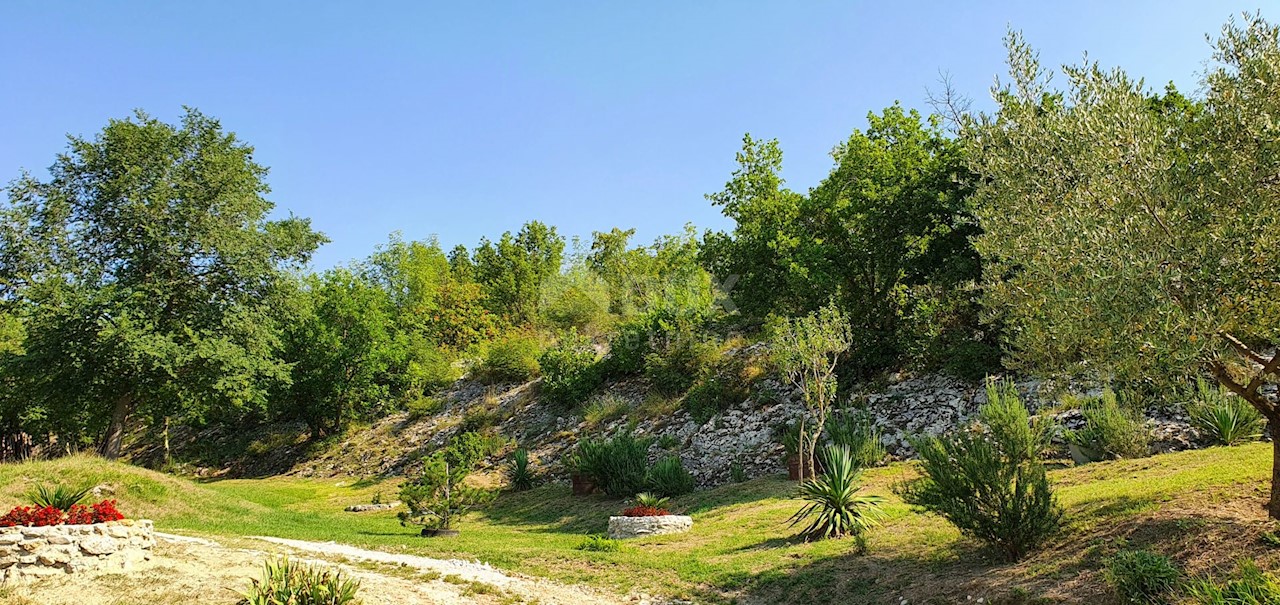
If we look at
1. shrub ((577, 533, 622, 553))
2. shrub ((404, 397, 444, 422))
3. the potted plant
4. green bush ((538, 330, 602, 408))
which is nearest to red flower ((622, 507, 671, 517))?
shrub ((577, 533, 622, 553))

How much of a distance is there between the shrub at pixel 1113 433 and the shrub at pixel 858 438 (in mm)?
4150

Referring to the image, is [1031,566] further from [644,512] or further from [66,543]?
[66,543]

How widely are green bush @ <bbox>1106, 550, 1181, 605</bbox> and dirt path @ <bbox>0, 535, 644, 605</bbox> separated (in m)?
5.12

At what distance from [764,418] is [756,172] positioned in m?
9.97

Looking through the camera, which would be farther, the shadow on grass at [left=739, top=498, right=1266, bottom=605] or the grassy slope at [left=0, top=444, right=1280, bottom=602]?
the grassy slope at [left=0, top=444, right=1280, bottom=602]

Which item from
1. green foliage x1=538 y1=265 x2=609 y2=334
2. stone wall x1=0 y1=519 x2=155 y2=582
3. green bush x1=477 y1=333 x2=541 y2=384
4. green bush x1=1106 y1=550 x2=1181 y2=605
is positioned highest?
green foliage x1=538 y1=265 x2=609 y2=334

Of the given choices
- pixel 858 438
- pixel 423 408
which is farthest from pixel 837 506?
pixel 423 408

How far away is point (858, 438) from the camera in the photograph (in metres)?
16.5

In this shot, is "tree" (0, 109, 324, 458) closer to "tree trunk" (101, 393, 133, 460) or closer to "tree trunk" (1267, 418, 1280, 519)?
"tree trunk" (101, 393, 133, 460)

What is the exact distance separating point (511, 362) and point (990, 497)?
83.3 feet

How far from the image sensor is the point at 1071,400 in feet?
49.1

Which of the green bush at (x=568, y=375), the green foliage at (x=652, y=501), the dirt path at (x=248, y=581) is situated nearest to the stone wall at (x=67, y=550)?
the dirt path at (x=248, y=581)

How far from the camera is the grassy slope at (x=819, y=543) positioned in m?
6.89

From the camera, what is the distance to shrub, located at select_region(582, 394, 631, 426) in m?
24.6
